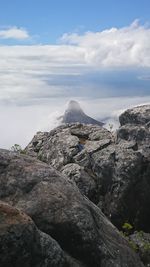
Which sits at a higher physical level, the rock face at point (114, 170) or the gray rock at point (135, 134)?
the gray rock at point (135, 134)

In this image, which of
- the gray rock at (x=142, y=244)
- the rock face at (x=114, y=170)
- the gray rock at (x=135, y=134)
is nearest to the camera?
the gray rock at (x=142, y=244)

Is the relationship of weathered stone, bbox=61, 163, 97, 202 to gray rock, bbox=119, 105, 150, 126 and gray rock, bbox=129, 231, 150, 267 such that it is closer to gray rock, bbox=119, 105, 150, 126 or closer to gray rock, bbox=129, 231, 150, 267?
gray rock, bbox=129, 231, 150, 267

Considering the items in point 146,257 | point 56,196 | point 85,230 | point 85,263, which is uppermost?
point 56,196

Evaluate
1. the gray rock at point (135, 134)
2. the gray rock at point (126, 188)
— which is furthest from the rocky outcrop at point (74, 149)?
the gray rock at point (135, 134)

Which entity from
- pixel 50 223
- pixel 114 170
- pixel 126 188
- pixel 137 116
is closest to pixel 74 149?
pixel 114 170

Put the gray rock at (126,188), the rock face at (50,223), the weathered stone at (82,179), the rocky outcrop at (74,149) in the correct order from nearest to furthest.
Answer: the rock face at (50,223) < the gray rock at (126,188) < the weathered stone at (82,179) < the rocky outcrop at (74,149)

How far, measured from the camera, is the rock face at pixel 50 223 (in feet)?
41.2

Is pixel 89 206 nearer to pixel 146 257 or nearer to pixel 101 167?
pixel 146 257

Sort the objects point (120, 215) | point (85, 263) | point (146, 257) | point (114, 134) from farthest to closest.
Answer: point (114, 134), point (120, 215), point (146, 257), point (85, 263)

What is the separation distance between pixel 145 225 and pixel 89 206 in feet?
33.5

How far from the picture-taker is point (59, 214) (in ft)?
51.1

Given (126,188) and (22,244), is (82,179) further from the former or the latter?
(22,244)

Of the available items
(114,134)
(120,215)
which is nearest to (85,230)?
(120,215)

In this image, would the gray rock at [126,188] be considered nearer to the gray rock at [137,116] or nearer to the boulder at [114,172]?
the boulder at [114,172]
